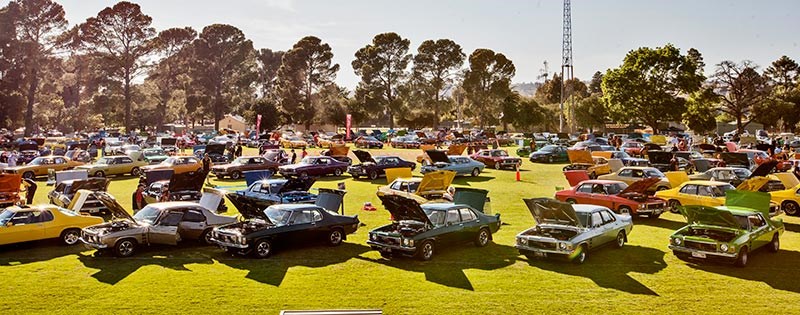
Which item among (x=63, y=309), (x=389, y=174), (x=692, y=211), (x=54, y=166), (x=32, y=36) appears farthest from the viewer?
(x=32, y=36)

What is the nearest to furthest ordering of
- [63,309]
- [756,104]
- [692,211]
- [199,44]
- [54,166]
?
[63,309]
[692,211]
[54,166]
[756,104]
[199,44]

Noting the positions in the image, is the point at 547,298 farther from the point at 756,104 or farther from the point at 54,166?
the point at 756,104

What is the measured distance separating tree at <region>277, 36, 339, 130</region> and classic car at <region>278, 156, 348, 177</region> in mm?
63399

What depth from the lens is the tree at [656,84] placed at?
249ft

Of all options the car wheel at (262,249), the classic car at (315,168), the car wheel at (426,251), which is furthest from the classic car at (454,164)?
the car wheel at (262,249)

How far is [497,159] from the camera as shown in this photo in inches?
1618

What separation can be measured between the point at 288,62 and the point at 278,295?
89980mm

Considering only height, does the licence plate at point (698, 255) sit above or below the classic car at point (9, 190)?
below

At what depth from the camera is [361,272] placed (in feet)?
48.0

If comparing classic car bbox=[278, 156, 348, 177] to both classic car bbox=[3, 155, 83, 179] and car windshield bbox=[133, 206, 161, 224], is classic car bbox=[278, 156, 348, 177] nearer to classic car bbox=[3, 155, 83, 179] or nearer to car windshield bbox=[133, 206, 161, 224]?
classic car bbox=[3, 155, 83, 179]

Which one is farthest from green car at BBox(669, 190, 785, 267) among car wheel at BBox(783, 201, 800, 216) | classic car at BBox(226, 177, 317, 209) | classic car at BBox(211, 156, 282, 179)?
classic car at BBox(211, 156, 282, 179)

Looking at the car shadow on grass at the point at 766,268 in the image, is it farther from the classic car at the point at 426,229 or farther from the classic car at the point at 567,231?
the classic car at the point at 426,229

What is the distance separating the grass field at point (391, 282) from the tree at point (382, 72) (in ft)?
290

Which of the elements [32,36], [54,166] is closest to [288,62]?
[32,36]
